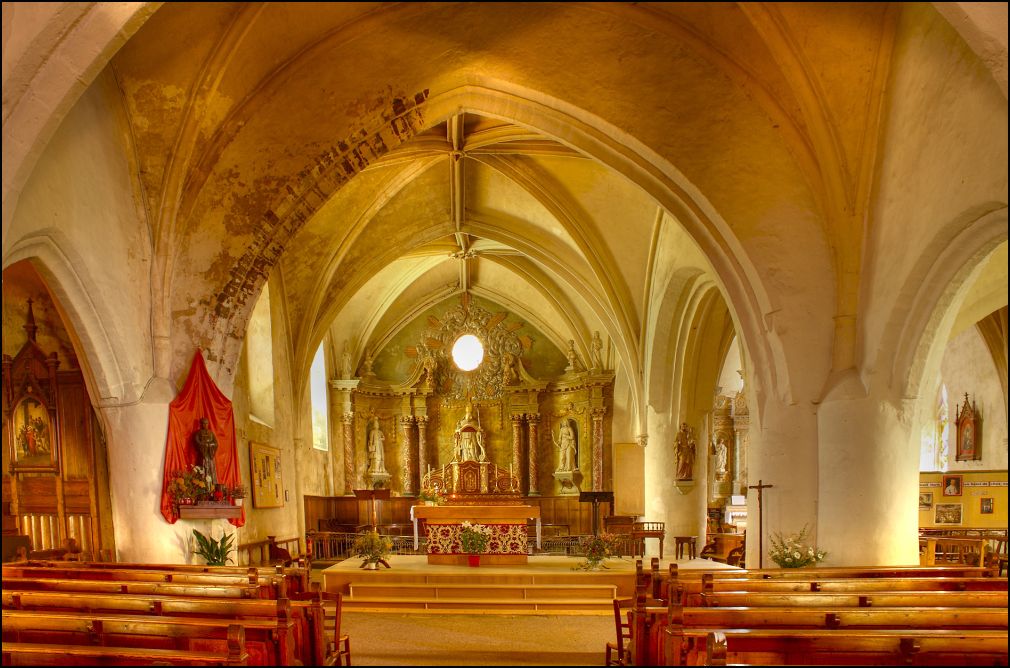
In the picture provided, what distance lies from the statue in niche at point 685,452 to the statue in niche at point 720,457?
437 cm

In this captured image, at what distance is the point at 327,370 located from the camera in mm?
23266

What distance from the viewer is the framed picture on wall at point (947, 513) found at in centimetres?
1812

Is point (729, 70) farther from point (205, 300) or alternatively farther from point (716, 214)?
point (205, 300)

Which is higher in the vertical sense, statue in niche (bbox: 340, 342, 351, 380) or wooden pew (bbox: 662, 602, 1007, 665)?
statue in niche (bbox: 340, 342, 351, 380)

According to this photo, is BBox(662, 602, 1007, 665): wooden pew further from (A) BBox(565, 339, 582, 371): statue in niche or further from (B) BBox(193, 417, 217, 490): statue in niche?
(A) BBox(565, 339, 582, 371): statue in niche

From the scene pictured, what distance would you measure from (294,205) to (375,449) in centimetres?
1384

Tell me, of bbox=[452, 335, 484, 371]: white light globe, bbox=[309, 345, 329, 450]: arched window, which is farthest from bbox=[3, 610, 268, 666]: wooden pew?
bbox=[452, 335, 484, 371]: white light globe

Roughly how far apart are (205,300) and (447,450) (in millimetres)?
14601

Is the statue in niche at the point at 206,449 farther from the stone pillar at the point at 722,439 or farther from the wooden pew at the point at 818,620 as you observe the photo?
the stone pillar at the point at 722,439

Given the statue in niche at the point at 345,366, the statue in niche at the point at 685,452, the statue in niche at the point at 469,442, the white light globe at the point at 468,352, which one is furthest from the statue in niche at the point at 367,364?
the statue in niche at the point at 685,452

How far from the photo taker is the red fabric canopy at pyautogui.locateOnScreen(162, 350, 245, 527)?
10.3 metres

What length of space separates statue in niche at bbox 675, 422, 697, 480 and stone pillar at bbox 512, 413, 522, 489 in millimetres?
7502

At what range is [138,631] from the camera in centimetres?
541

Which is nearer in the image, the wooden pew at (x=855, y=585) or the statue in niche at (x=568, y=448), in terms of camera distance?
the wooden pew at (x=855, y=585)
